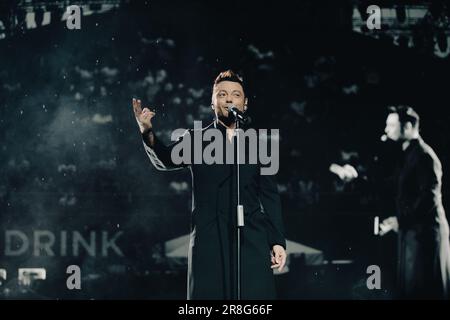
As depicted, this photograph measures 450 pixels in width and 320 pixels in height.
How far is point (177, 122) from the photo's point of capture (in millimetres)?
4926

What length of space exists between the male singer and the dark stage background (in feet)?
6.20

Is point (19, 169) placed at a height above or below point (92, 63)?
below

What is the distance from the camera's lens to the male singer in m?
2.94

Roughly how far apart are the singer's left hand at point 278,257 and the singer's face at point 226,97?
0.76m

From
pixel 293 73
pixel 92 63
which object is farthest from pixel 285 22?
pixel 92 63

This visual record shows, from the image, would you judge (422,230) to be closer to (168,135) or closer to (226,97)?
(168,135)

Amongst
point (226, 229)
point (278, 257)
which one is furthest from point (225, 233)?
point (278, 257)

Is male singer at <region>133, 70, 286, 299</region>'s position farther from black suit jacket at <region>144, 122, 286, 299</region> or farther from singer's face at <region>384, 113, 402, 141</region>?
singer's face at <region>384, 113, 402, 141</region>

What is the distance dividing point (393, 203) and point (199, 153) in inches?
98.6

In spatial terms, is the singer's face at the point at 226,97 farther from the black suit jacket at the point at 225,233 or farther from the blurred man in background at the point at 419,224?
the blurred man in background at the point at 419,224

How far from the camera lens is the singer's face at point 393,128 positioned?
197 inches

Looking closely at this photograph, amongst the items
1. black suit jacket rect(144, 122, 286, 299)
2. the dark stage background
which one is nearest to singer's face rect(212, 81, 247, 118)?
black suit jacket rect(144, 122, 286, 299)

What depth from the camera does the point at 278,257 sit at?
3.03 m

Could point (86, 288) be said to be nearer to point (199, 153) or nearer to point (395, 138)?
point (199, 153)
